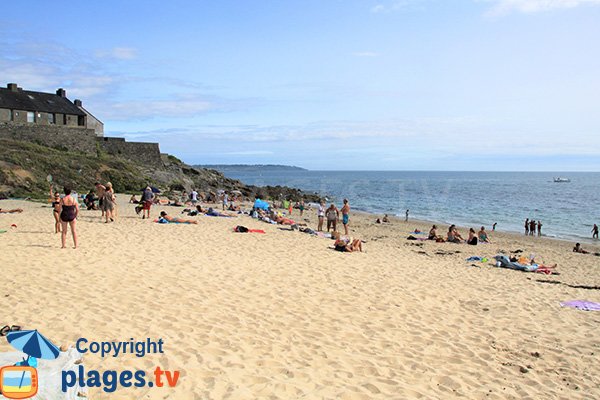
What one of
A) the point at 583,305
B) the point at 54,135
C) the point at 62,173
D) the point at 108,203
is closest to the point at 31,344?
the point at 583,305

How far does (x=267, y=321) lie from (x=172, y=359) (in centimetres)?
198

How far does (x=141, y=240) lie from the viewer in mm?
13023

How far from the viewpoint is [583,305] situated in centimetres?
909

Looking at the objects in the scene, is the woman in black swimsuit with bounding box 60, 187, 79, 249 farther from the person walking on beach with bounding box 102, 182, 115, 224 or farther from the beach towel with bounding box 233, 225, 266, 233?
the beach towel with bounding box 233, 225, 266, 233

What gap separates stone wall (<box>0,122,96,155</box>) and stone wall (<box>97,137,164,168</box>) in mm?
2729

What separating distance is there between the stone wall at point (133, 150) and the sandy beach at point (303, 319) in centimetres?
3182

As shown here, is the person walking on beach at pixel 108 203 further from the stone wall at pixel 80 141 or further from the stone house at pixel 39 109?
the stone house at pixel 39 109

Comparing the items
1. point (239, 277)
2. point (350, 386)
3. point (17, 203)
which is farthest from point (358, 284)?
point (17, 203)

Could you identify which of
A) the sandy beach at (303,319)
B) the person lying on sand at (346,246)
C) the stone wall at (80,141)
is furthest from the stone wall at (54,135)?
the person lying on sand at (346,246)

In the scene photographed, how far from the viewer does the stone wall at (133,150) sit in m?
42.7

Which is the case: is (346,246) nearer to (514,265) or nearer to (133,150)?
(514,265)

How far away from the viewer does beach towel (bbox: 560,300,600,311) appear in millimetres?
8930

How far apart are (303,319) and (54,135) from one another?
123ft

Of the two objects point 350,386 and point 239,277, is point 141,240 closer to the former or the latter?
point 239,277
